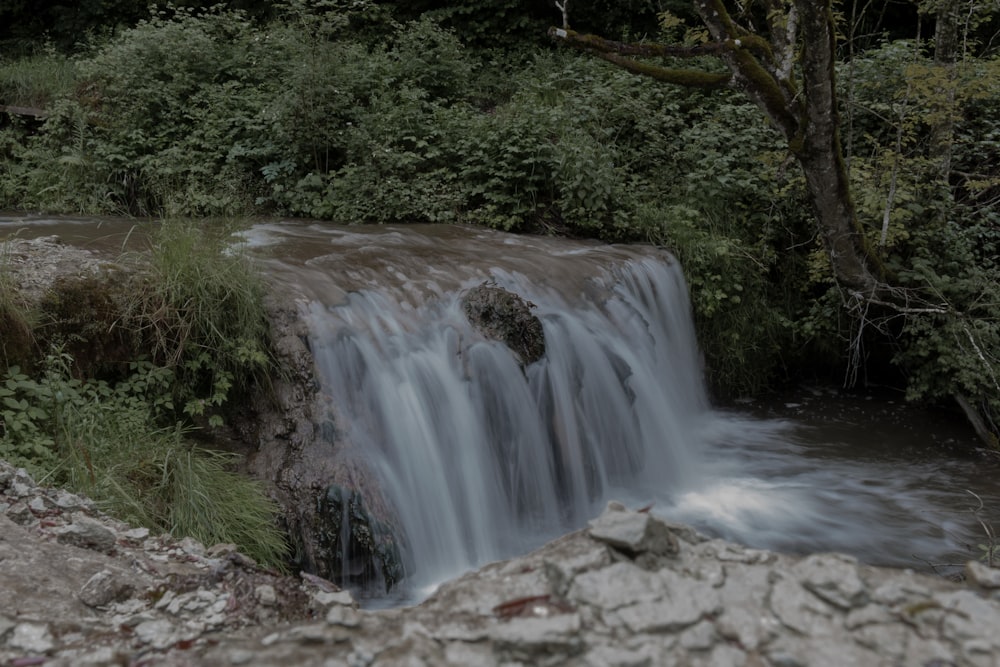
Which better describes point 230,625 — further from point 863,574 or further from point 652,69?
point 652,69

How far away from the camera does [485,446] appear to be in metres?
4.89

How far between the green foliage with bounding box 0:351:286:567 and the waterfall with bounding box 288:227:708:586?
0.74m

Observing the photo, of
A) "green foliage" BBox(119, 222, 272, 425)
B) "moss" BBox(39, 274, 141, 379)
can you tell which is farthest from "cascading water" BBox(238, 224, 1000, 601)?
"moss" BBox(39, 274, 141, 379)

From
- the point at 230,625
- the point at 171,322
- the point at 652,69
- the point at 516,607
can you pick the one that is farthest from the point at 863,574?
the point at 652,69

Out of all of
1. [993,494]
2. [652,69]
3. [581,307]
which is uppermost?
[652,69]

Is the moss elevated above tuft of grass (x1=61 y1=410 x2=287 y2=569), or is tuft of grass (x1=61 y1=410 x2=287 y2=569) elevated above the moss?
the moss

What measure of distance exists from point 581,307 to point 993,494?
3470mm

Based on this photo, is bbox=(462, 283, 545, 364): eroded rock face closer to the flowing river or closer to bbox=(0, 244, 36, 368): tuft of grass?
the flowing river

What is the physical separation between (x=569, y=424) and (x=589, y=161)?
3555 millimetres

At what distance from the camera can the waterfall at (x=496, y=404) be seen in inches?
175

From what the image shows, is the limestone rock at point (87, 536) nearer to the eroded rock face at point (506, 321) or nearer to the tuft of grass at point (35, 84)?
the eroded rock face at point (506, 321)

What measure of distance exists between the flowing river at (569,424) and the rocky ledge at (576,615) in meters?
1.81

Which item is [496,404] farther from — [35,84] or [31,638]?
[35,84]

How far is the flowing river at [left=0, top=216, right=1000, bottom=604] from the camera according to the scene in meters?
4.58
